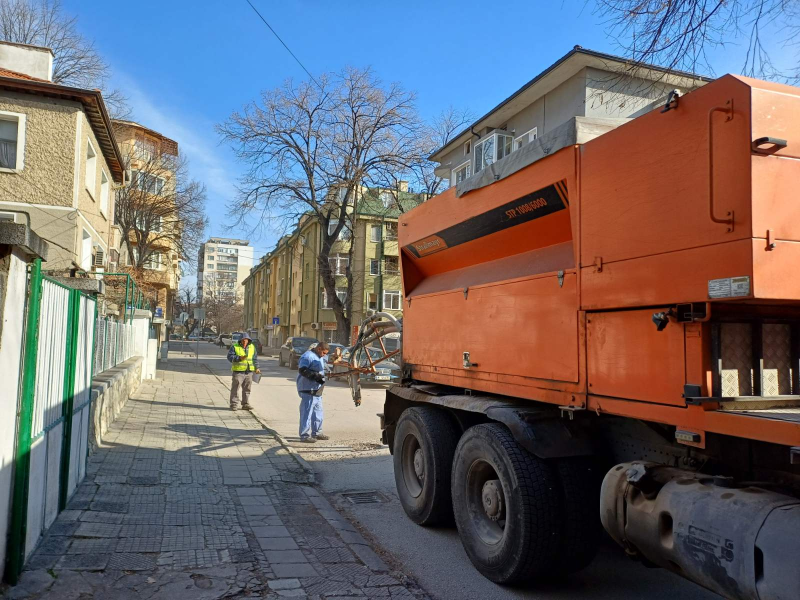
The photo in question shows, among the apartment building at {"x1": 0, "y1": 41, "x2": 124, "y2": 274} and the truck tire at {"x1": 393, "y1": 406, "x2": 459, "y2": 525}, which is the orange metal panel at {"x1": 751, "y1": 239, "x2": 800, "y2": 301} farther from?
the apartment building at {"x1": 0, "y1": 41, "x2": 124, "y2": 274}

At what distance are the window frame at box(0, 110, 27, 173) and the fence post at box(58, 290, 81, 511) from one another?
12.7 m

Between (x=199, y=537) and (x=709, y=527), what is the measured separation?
12.1 ft

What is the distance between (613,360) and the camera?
10.8 ft

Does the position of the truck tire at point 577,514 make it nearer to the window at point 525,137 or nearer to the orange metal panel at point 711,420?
the orange metal panel at point 711,420

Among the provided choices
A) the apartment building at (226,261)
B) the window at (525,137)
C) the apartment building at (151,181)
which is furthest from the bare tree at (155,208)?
the apartment building at (226,261)

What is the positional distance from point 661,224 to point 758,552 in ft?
4.90

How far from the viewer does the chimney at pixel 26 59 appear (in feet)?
57.1

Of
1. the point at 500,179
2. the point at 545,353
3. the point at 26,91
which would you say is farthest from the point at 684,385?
the point at 26,91

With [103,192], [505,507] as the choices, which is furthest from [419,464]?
[103,192]

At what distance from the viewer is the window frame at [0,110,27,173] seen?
50.6ft

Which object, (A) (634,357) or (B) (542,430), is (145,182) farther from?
(A) (634,357)

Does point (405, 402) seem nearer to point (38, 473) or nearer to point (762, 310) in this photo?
point (38, 473)

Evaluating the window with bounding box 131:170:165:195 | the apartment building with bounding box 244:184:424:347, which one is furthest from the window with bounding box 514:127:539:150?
the window with bounding box 131:170:165:195

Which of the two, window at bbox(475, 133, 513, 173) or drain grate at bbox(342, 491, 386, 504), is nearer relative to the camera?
drain grate at bbox(342, 491, 386, 504)
